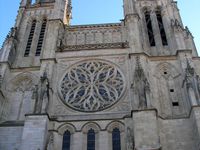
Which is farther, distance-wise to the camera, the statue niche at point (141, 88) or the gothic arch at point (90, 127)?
the gothic arch at point (90, 127)

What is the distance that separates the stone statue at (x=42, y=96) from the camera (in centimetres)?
1661

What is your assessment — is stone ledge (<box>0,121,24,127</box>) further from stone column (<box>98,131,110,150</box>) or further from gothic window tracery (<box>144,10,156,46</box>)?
gothic window tracery (<box>144,10,156,46</box>)

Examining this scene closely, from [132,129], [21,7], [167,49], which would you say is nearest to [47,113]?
[132,129]

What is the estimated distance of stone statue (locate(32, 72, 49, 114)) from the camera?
16.6 m

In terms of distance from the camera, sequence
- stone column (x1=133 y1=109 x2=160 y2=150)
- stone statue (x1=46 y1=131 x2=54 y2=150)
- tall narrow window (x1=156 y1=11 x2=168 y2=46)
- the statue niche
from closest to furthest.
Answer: stone column (x1=133 y1=109 x2=160 y2=150), stone statue (x1=46 y1=131 x2=54 y2=150), the statue niche, tall narrow window (x1=156 y1=11 x2=168 y2=46)

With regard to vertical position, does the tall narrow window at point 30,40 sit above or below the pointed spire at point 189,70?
above

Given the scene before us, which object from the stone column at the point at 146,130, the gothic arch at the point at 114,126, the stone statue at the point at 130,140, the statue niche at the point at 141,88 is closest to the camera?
the stone column at the point at 146,130

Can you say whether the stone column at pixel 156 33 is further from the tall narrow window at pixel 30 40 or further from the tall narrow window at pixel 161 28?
the tall narrow window at pixel 30 40

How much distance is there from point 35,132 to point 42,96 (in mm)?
2234

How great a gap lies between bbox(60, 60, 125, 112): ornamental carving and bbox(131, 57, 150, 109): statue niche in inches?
49.2

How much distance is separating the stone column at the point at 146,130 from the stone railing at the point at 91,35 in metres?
6.89

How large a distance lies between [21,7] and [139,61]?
38.2 ft

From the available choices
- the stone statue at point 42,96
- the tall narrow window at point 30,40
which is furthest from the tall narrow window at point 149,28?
the tall narrow window at point 30,40

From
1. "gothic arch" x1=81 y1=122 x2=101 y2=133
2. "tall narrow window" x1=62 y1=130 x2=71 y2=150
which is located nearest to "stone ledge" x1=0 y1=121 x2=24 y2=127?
"tall narrow window" x1=62 y1=130 x2=71 y2=150
